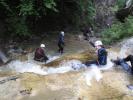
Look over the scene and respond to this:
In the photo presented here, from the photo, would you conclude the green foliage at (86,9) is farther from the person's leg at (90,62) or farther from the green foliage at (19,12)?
the person's leg at (90,62)

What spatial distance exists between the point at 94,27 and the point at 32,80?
12.7 meters

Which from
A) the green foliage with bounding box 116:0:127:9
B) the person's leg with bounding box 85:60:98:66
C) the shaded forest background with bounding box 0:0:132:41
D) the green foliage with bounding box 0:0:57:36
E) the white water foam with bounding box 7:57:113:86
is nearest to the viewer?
the white water foam with bounding box 7:57:113:86

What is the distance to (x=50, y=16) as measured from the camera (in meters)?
21.4

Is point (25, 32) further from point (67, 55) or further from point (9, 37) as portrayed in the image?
→ point (67, 55)

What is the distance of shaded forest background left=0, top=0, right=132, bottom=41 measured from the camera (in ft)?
58.7

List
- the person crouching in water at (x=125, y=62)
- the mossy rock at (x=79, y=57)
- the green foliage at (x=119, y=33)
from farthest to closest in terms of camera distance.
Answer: the green foliage at (x=119, y=33) < the mossy rock at (x=79, y=57) < the person crouching in water at (x=125, y=62)

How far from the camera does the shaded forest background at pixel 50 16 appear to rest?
58.7ft

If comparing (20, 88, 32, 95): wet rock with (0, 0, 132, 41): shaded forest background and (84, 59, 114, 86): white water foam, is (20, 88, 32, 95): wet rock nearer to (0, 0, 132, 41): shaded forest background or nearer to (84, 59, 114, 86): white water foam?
(84, 59, 114, 86): white water foam

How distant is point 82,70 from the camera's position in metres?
15.1

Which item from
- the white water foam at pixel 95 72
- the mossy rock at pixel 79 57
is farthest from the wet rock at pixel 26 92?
the mossy rock at pixel 79 57

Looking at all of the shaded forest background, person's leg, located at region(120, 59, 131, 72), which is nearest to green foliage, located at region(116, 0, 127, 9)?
the shaded forest background

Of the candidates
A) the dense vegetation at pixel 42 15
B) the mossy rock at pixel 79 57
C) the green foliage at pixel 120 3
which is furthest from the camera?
the green foliage at pixel 120 3

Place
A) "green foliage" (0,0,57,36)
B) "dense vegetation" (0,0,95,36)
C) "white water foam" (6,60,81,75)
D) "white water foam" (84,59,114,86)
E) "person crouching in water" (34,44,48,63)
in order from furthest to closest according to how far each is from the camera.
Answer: "dense vegetation" (0,0,95,36) → "green foliage" (0,0,57,36) → "person crouching in water" (34,44,48,63) → "white water foam" (6,60,81,75) → "white water foam" (84,59,114,86)

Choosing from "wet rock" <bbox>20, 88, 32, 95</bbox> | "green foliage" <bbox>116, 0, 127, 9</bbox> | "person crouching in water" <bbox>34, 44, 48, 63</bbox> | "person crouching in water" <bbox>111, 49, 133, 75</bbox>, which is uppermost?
"green foliage" <bbox>116, 0, 127, 9</bbox>
